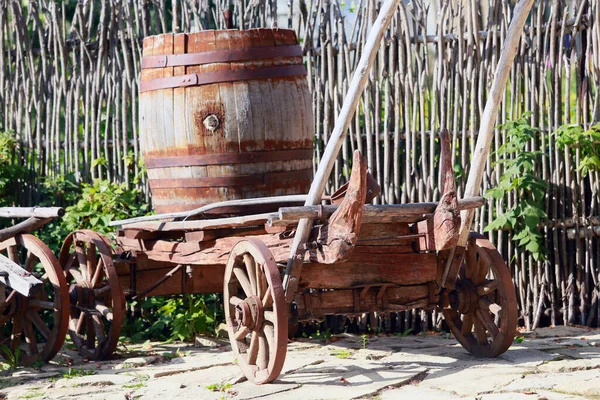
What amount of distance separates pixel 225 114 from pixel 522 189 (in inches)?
79.9

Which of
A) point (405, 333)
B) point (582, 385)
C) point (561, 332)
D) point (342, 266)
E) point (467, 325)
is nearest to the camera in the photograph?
point (582, 385)

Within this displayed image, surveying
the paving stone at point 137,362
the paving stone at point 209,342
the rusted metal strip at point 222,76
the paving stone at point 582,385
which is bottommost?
the paving stone at point 209,342

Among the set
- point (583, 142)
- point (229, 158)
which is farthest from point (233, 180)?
point (583, 142)

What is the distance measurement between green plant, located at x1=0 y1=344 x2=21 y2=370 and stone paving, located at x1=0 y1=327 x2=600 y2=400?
0.49 feet

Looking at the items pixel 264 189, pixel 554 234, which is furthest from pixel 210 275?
pixel 554 234

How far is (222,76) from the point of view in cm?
472

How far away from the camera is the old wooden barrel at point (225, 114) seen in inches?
186

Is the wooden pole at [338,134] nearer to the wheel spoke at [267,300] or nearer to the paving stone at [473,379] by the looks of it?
the wheel spoke at [267,300]

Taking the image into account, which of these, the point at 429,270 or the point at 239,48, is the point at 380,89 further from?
the point at 429,270

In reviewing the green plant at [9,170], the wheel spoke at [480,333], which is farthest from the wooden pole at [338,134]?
the green plant at [9,170]

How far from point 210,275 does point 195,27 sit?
1.89m

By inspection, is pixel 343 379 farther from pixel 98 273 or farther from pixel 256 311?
pixel 98 273

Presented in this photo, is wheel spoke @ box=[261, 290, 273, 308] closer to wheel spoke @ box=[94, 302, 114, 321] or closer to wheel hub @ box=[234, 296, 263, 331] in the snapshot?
wheel hub @ box=[234, 296, 263, 331]

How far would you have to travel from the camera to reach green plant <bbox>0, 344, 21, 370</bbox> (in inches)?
195
